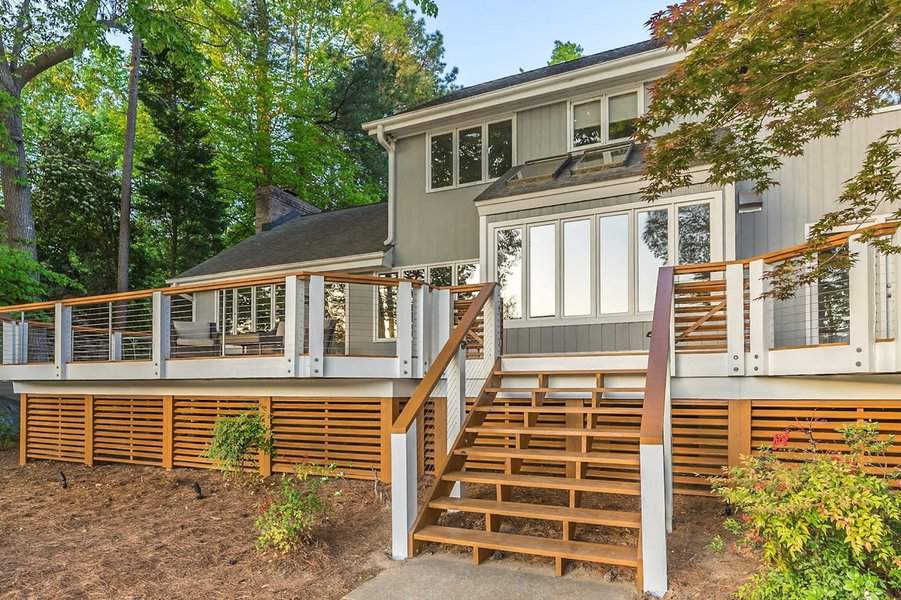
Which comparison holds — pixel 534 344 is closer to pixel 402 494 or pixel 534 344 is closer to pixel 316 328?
pixel 316 328

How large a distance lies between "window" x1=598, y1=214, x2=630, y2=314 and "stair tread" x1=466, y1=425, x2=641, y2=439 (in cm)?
274

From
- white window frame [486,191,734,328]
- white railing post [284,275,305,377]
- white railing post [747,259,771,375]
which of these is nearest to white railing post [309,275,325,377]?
white railing post [284,275,305,377]

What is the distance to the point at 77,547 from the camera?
5.25 metres

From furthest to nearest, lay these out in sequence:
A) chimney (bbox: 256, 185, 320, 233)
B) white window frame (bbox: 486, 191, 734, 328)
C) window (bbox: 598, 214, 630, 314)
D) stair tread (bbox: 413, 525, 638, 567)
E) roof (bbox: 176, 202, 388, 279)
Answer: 1. chimney (bbox: 256, 185, 320, 233)
2. roof (bbox: 176, 202, 388, 279)
3. window (bbox: 598, 214, 630, 314)
4. white window frame (bbox: 486, 191, 734, 328)
5. stair tread (bbox: 413, 525, 638, 567)

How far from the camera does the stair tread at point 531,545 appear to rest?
3.95 meters

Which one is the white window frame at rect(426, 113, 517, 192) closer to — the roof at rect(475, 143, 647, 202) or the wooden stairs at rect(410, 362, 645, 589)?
the roof at rect(475, 143, 647, 202)

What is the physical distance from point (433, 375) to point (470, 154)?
608 cm

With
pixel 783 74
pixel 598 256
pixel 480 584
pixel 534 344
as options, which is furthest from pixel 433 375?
pixel 598 256

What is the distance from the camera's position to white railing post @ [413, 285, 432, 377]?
664 cm

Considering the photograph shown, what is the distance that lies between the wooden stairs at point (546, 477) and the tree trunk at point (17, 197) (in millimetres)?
11865

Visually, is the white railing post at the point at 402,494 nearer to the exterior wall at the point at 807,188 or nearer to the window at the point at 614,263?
the window at the point at 614,263

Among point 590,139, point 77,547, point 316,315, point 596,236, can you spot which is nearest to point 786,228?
point 596,236

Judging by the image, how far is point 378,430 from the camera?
271 inches

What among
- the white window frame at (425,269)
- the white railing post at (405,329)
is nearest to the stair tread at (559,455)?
the white railing post at (405,329)
